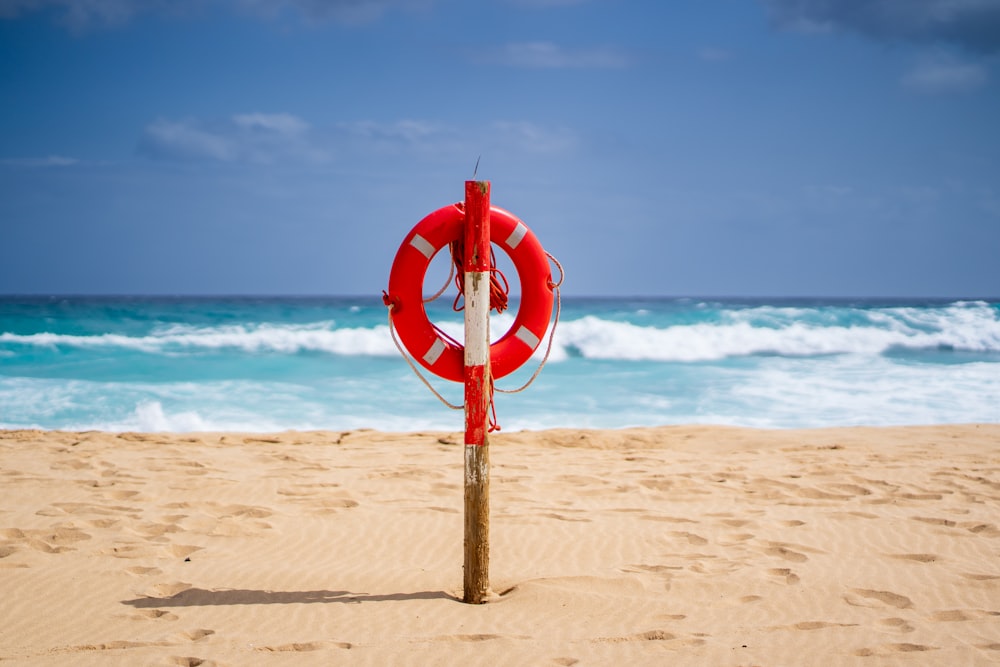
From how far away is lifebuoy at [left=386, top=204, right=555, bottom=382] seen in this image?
3.71 m

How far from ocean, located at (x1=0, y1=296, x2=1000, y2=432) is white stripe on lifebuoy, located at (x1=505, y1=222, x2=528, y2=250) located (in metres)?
5.63

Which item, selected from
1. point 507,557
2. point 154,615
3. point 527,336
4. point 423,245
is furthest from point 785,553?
point 154,615

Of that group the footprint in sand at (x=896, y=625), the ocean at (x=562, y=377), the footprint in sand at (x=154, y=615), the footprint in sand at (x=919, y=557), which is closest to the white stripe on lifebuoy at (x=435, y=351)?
the footprint in sand at (x=154, y=615)

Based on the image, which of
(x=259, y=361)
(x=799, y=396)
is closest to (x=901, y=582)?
(x=799, y=396)

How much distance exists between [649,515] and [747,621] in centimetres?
165

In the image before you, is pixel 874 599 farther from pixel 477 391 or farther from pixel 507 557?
pixel 477 391

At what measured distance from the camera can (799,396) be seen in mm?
11742

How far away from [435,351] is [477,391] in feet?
1.02

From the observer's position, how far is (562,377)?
14.5 meters

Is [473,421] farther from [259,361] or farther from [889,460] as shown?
[259,361]

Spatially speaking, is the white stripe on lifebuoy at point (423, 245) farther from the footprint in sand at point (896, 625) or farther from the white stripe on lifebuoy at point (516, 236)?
the footprint in sand at point (896, 625)

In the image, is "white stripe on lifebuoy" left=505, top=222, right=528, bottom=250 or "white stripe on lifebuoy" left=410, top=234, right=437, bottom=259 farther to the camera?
"white stripe on lifebuoy" left=505, top=222, right=528, bottom=250

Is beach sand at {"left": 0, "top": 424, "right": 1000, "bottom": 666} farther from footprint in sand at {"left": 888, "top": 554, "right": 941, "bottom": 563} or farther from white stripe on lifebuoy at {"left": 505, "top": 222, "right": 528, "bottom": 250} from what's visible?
white stripe on lifebuoy at {"left": 505, "top": 222, "right": 528, "bottom": 250}

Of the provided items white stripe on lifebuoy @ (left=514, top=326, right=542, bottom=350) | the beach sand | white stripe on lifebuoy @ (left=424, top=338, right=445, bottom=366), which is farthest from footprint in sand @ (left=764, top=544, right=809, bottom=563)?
white stripe on lifebuoy @ (left=424, top=338, right=445, bottom=366)
